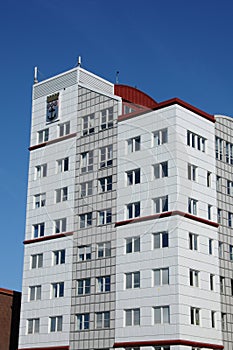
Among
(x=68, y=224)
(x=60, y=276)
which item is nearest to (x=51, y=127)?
(x=68, y=224)

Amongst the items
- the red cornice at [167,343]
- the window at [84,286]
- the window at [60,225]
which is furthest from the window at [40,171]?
the red cornice at [167,343]

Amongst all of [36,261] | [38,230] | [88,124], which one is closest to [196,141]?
[88,124]

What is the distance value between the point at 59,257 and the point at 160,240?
494 inches

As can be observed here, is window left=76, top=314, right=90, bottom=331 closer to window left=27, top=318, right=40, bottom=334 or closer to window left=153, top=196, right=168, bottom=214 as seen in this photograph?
window left=27, top=318, right=40, bottom=334

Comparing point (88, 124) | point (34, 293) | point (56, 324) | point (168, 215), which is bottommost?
point (56, 324)

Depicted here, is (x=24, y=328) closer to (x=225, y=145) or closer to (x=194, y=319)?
(x=194, y=319)

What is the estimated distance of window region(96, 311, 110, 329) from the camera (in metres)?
59.4

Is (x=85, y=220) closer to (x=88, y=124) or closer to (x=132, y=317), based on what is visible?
(x=88, y=124)

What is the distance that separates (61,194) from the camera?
221ft

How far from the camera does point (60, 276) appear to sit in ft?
212

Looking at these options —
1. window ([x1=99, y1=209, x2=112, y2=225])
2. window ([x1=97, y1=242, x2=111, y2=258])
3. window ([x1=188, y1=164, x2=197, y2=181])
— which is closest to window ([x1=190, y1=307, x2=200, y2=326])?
window ([x1=97, y1=242, x2=111, y2=258])

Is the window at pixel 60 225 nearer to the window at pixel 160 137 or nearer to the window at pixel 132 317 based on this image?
the window at pixel 132 317

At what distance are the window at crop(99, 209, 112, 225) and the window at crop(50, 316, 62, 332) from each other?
1010cm

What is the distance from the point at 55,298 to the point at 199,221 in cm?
1628
